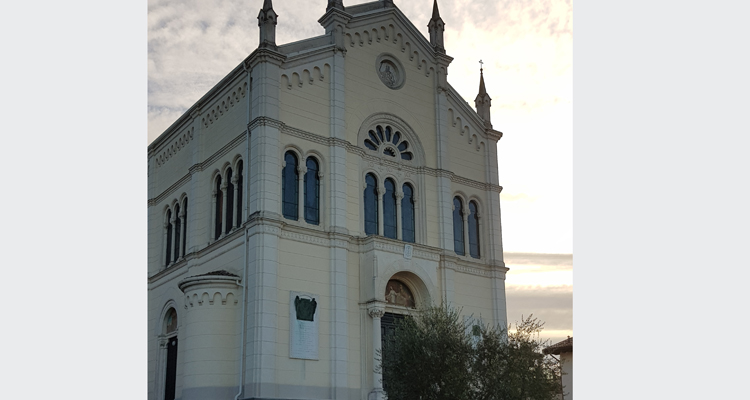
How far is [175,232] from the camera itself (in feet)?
104

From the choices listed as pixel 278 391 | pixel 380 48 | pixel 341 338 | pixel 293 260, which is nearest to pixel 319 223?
pixel 293 260

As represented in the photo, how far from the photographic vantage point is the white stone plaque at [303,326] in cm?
2494

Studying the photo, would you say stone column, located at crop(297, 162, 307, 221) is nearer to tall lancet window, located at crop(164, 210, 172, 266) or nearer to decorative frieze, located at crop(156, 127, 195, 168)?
decorative frieze, located at crop(156, 127, 195, 168)

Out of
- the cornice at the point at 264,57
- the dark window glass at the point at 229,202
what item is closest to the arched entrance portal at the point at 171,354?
the dark window glass at the point at 229,202

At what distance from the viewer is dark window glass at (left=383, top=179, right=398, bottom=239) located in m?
29.1

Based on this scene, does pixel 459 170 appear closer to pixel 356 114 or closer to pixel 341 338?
pixel 356 114

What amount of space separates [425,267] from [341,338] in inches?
174

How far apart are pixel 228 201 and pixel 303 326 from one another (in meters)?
5.69

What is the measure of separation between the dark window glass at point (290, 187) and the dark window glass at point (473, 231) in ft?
27.5

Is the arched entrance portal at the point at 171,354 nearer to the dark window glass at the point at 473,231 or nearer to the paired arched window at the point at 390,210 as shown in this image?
the paired arched window at the point at 390,210

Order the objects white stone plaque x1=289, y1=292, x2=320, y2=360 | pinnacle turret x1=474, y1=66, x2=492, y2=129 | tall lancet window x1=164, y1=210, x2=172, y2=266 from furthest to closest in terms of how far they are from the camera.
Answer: pinnacle turret x1=474, y1=66, x2=492, y2=129 < tall lancet window x1=164, y1=210, x2=172, y2=266 < white stone plaque x1=289, y1=292, x2=320, y2=360

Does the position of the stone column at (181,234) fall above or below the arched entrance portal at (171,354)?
above

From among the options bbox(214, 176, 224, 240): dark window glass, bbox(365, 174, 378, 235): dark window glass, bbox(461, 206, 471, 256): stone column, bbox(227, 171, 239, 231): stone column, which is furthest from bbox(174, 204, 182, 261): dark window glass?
bbox(461, 206, 471, 256): stone column

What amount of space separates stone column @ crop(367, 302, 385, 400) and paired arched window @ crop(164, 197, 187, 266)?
846 centimetres
